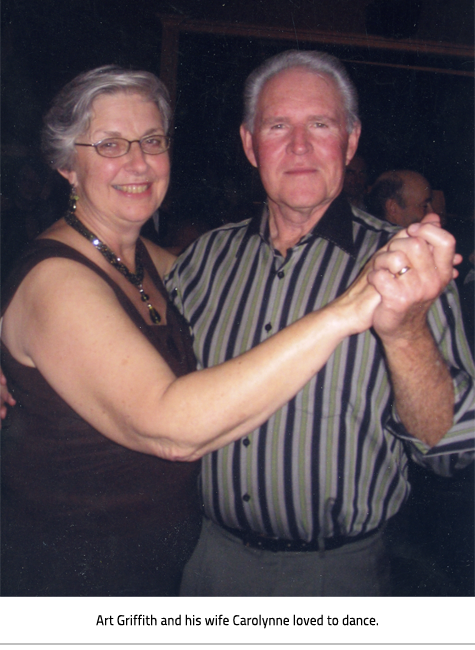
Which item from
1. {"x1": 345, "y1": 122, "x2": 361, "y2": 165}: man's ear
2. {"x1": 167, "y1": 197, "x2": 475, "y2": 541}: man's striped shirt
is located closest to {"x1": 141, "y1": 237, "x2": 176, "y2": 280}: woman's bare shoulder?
{"x1": 167, "y1": 197, "x2": 475, "y2": 541}: man's striped shirt

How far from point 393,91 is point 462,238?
34.3 inches

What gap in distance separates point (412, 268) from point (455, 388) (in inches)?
15.7

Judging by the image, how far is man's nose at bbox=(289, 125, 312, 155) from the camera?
1419mm

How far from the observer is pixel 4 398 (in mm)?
1403

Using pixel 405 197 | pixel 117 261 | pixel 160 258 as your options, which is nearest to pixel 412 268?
pixel 117 261

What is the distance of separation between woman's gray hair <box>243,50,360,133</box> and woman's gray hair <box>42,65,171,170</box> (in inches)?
14.4

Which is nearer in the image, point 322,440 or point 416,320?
point 416,320

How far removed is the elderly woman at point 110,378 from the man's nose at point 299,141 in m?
0.43

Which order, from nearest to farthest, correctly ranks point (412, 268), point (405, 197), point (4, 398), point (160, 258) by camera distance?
point (412, 268) → point (4, 398) → point (160, 258) → point (405, 197)

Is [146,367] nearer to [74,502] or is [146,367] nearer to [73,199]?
[74,502]

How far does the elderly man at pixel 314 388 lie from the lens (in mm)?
1171

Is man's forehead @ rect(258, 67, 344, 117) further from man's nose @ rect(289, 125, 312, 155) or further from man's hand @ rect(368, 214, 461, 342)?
man's hand @ rect(368, 214, 461, 342)
